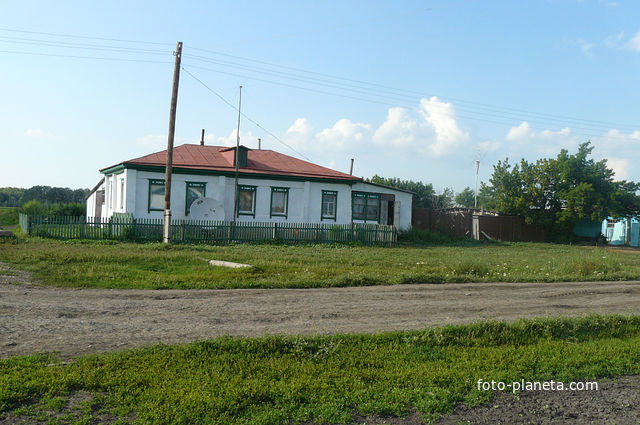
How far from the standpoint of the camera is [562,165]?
36.1m

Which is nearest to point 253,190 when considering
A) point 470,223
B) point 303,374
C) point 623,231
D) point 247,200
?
point 247,200

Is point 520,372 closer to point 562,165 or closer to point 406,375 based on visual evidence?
point 406,375

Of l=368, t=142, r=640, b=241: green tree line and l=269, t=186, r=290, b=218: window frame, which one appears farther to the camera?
l=368, t=142, r=640, b=241: green tree line

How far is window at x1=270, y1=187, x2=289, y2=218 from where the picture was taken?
97.8ft

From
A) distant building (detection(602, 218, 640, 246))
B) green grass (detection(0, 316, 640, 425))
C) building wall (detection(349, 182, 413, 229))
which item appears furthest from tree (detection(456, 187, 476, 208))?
green grass (detection(0, 316, 640, 425))

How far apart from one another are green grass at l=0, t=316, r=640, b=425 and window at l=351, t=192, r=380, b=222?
76.9ft

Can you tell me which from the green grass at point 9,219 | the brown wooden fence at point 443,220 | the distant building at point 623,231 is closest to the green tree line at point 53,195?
the green grass at point 9,219

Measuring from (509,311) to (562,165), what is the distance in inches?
1138

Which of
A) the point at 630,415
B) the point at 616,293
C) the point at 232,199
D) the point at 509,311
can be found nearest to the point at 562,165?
the point at 232,199

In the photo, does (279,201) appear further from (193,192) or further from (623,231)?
(623,231)

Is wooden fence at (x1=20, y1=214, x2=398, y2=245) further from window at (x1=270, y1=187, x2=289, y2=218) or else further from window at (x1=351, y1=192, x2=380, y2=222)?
window at (x1=351, y1=192, x2=380, y2=222)

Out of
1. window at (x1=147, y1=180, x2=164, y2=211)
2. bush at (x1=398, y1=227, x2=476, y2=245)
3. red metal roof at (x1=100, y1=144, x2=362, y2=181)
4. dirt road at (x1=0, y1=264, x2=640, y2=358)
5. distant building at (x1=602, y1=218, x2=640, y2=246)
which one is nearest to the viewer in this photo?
dirt road at (x1=0, y1=264, x2=640, y2=358)

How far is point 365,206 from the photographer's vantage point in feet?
105

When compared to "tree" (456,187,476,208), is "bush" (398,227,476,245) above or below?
below
